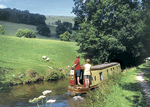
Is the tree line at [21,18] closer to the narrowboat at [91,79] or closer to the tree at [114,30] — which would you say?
the tree at [114,30]

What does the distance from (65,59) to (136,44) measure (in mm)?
15829

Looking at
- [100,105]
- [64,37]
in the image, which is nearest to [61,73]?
[100,105]

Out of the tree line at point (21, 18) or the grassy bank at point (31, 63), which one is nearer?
the grassy bank at point (31, 63)

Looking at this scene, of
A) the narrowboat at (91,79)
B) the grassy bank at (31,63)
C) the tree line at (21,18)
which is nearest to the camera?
the narrowboat at (91,79)

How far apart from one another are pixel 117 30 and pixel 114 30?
52 centimetres

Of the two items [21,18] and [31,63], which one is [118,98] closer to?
[31,63]

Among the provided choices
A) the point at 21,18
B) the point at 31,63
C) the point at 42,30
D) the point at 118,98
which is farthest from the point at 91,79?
the point at 21,18

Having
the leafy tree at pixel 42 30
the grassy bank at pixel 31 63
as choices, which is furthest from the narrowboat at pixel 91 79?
the leafy tree at pixel 42 30

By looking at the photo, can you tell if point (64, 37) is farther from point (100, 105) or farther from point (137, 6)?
point (100, 105)

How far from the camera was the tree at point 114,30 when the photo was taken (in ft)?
80.4

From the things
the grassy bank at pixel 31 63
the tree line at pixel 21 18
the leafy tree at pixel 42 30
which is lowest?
the grassy bank at pixel 31 63

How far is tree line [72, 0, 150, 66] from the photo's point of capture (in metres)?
24.3

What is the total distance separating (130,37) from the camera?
2372 cm

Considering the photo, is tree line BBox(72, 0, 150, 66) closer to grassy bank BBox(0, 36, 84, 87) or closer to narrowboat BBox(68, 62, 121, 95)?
grassy bank BBox(0, 36, 84, 87)
